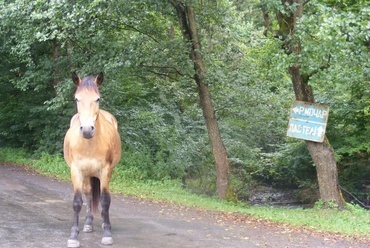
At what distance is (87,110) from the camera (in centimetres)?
687

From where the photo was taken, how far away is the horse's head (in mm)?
6653

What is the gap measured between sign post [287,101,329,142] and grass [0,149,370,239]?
1785 mm

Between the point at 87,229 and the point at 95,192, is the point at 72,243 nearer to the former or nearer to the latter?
the point at 87,229

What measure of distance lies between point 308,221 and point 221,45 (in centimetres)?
731

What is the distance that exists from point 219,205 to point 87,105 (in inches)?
266

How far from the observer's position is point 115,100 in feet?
60.1

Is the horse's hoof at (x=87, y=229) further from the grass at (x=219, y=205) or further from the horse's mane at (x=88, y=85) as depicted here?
the grass at (x=219, y=205)

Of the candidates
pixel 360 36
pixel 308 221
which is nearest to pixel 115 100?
pixel 308 221

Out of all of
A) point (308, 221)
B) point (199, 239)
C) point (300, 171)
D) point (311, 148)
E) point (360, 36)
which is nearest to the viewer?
point (199, 239)

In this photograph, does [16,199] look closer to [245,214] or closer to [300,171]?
[245,214]

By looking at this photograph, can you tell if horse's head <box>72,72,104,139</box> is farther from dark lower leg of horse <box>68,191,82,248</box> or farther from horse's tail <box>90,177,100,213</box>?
horse's tail <box>90,177,100,213</box>

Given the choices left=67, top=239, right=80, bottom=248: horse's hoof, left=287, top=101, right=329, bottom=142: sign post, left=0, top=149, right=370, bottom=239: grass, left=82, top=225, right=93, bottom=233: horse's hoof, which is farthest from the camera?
left=287, top=101, right=329, bottom=142: sign post

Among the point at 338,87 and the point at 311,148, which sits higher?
the point at 338,87

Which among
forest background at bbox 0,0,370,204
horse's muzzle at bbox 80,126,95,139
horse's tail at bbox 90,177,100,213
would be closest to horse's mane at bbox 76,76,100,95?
horse's muzzle at bbox 80,126,95,139
